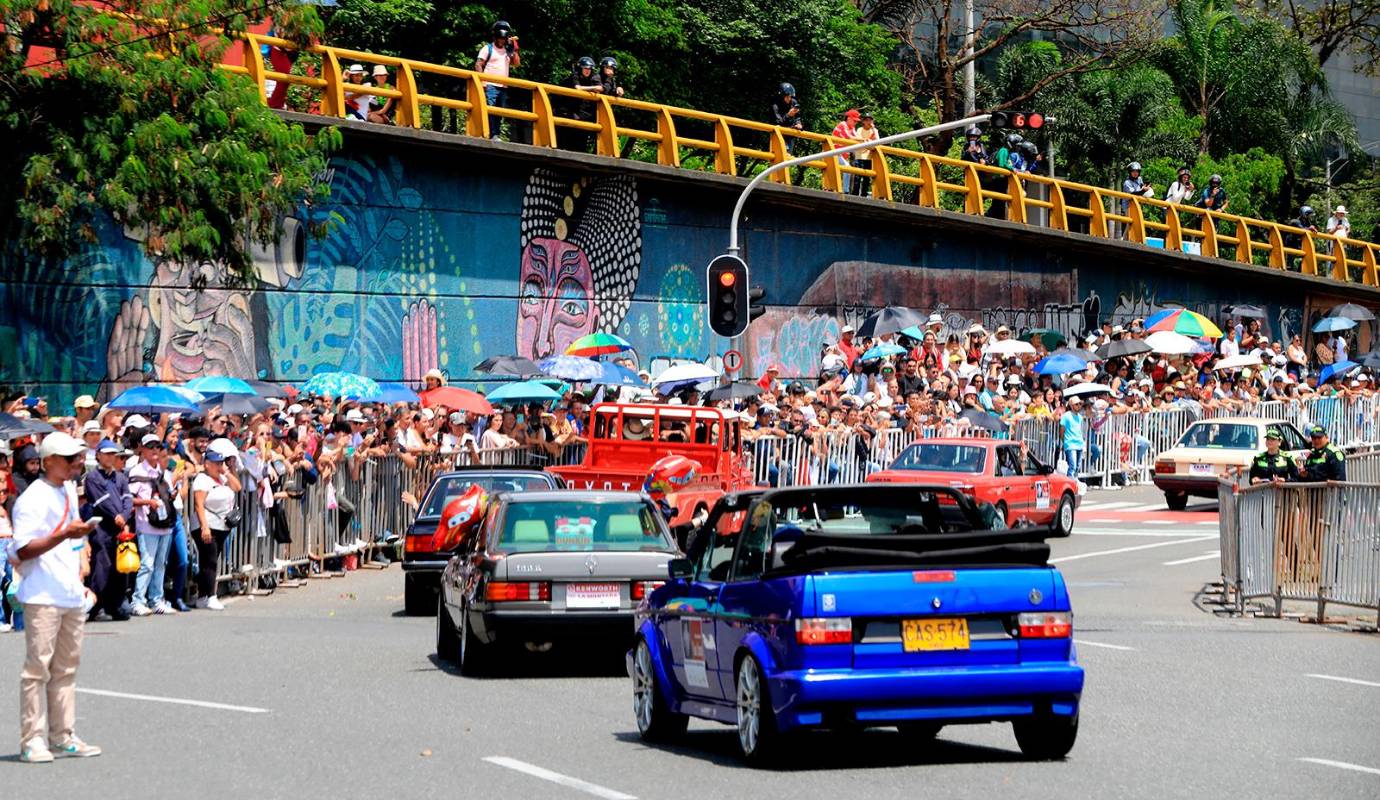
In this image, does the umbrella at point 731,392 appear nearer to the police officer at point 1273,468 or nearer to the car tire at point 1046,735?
the police officer at point 1273,468

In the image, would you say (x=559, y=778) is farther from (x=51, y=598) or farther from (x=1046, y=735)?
(x=51, y=598)

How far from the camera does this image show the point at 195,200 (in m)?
26.2

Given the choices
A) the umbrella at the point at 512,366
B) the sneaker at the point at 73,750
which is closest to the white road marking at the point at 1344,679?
the sneaker at the point at 73,750

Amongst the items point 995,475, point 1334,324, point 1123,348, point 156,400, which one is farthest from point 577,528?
point 1334,324

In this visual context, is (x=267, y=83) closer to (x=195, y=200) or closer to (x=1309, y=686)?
(x=195, y=200)

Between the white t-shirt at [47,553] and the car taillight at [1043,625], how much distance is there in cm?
493

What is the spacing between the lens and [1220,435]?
34844 mm

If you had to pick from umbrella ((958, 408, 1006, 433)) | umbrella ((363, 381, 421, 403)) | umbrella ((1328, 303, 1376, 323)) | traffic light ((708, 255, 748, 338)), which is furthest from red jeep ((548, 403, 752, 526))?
umbrella ((1328, 303, 1376, 323))

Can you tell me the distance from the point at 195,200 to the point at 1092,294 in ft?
94.5

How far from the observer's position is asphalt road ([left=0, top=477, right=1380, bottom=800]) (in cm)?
988

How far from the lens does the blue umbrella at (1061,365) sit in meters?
39.6

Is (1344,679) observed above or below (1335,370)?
below

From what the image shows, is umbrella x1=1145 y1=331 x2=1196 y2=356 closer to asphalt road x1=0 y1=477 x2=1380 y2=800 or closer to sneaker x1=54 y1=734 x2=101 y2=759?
asphalt road x1=0 y1=477 x2=1380 y2=800

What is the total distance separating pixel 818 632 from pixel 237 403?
17682 millimetres
